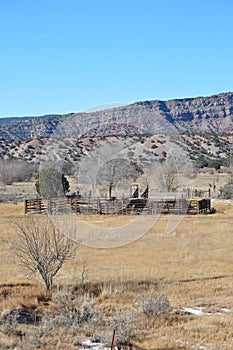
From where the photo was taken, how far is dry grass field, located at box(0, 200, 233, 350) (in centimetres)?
876

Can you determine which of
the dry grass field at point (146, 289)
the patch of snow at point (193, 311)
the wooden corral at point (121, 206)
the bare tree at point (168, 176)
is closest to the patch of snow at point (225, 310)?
the dry grass field at point (146, 289)

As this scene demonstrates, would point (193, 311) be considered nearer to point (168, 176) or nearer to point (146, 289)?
point (146, 289)

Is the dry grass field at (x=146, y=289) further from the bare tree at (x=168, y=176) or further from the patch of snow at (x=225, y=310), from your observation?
the bare tree at (x=168, y=176)

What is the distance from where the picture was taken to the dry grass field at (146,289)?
8.76m

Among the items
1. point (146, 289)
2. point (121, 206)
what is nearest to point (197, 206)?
point (121, 206)

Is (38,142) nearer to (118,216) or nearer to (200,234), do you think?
(118,216)

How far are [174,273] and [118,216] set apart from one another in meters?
16.8

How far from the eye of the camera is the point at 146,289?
12766mm

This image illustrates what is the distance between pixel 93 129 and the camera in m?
22.0

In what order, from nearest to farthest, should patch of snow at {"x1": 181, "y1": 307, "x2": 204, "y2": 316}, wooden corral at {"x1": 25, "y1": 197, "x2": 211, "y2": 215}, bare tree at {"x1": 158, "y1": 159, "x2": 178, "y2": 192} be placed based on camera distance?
patch of snow at {"x1": 181, "y1": 307, "x2": 204, "y2": 316} → wooden corral at {"x1": 25, "y1": 197, "x2": 211, "y2": 215} → bare tree at {"x1": 158, "y1": 159, "x2": 178, "y2": 192}

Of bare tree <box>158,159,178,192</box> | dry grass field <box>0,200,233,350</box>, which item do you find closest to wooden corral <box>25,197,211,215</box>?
bare tree <box>158,159,178,192</box>

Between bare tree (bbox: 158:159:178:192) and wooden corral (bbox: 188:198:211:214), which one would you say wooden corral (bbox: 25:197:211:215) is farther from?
bare tree (bbox: 158:159:178:192)

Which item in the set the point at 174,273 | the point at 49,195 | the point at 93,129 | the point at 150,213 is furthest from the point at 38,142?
the point at 174,273

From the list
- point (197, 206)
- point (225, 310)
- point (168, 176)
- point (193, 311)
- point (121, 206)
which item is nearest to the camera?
point (193, 311)
